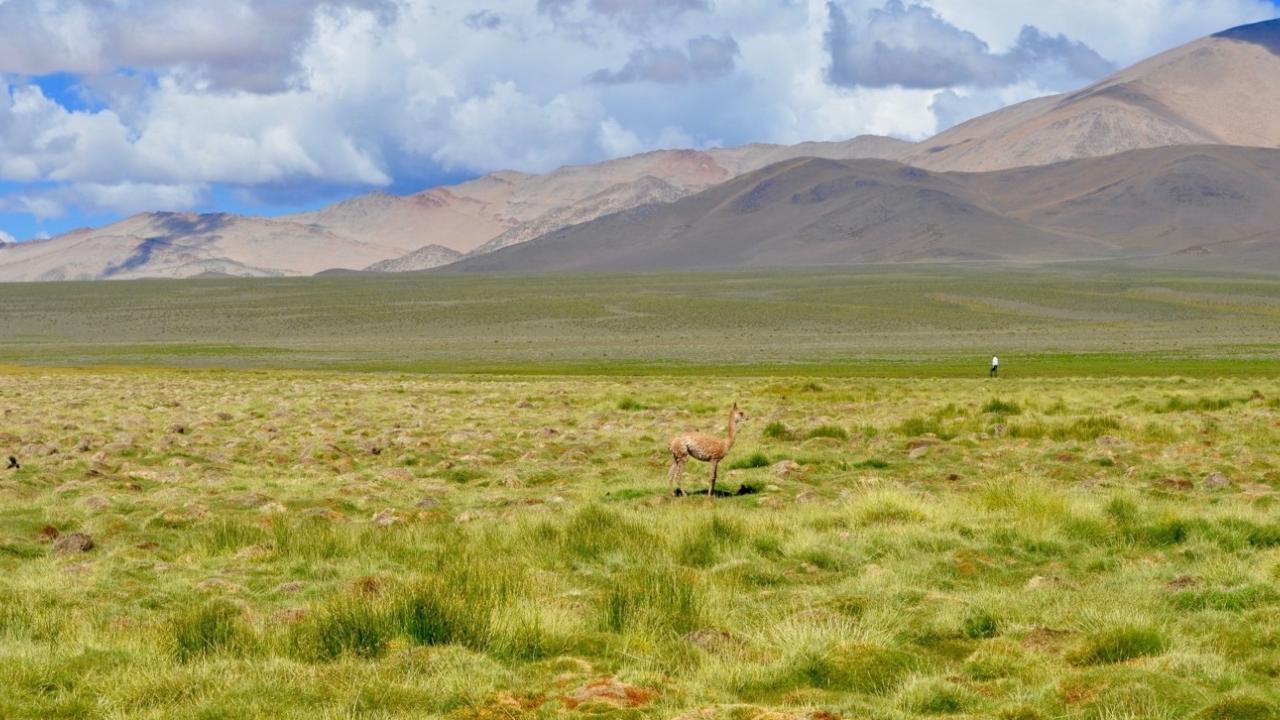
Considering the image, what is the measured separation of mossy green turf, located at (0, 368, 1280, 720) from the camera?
6.62m

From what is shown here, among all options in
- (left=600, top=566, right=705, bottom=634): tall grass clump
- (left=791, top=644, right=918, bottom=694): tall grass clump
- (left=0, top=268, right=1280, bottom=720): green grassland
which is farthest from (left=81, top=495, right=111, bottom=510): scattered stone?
(left=791, top=644, right=918, bottom=694): tall grass clump

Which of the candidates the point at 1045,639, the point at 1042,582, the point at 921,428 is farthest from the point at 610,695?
the point at 921,428

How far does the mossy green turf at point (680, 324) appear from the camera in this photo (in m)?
64.2

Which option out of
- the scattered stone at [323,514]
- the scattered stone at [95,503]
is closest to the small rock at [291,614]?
the scattered stone at [323,514]

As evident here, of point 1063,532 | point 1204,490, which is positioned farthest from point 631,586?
point 1204,490

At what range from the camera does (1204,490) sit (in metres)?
14.8

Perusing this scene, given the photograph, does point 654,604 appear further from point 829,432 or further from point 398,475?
point 829,432

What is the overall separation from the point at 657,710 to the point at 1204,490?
10963mm

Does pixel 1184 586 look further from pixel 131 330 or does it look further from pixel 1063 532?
pixel 131 330

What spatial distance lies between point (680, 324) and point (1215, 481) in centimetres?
8773

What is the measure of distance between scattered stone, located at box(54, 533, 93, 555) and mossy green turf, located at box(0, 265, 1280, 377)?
4247 centimetres

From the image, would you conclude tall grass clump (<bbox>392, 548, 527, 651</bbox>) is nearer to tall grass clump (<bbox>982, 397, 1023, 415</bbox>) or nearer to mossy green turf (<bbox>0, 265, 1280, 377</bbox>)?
tall grass clump (<bbox>982, 397, 1023, 415</bbox>)

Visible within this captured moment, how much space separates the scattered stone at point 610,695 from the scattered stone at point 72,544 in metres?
6.76

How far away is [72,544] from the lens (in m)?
11.3
